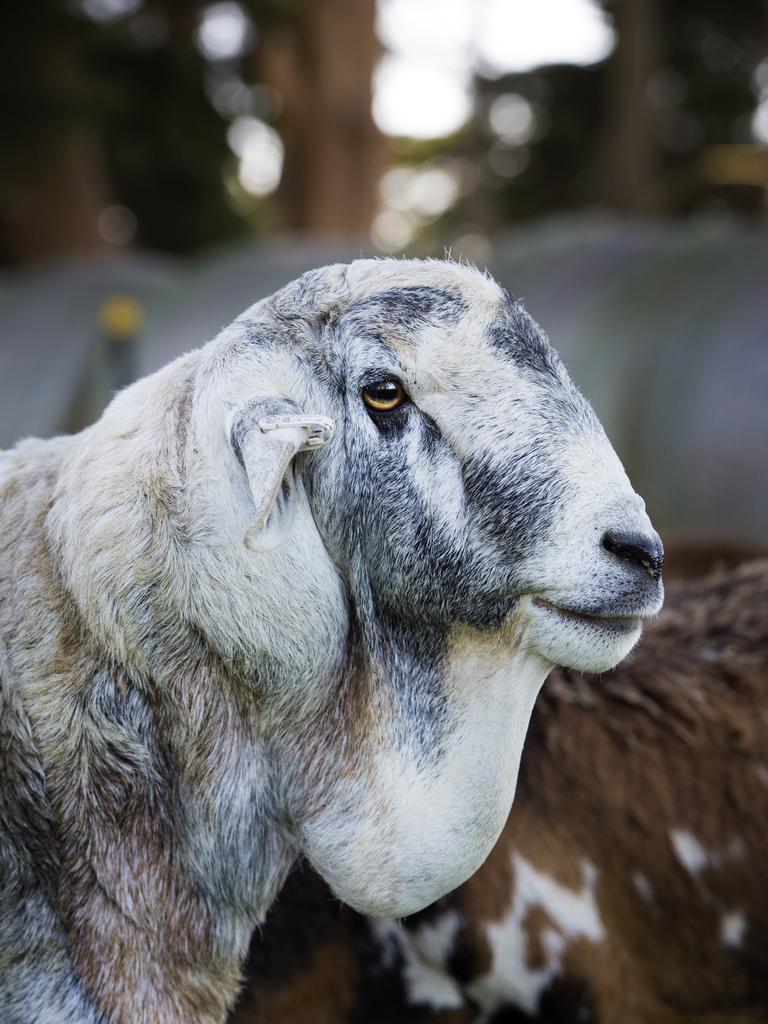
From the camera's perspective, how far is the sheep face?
7.29 ft

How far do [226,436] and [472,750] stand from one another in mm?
768

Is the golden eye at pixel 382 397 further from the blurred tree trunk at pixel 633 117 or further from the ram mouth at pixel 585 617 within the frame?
the blurred tree trunk at pixel 633 117

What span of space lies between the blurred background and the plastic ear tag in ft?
3.02

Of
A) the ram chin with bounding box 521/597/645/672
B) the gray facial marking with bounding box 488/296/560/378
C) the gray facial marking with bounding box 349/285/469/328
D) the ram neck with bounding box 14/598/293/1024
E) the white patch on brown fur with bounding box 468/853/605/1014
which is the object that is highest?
the gray facial marking with bounding box 349/285/469/328

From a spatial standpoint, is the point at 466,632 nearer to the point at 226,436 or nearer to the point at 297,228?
the point at 226,436

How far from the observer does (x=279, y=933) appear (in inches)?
121

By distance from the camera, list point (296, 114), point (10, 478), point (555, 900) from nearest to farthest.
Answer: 1. point (10, 478)
2. point (555, 900)
3. point (296, 114)

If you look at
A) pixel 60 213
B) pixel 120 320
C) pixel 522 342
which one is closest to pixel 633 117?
pixel 60 213

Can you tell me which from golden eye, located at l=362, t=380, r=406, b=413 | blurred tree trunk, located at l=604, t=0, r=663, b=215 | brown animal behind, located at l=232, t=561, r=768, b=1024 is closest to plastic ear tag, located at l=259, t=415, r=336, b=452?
golden eye, located at l=362, t=380, r=406, b=413

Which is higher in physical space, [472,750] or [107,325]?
[472,750]

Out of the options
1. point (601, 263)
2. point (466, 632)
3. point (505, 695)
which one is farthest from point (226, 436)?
point (601, 263)

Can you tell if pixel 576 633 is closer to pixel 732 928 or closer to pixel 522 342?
pixel 522 342

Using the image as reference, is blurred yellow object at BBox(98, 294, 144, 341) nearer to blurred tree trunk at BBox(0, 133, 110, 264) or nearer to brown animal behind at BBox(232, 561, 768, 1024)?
blurred tree trunk at BBox(0, 133, 110, 264)

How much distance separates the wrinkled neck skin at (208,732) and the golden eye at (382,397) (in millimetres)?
248
